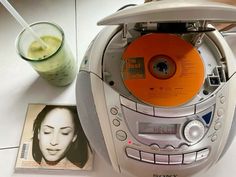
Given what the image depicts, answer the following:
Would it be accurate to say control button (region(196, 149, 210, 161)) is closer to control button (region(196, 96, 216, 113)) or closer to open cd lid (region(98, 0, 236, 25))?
control button (region(196, 96, 216, 113))

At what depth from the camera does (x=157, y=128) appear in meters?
0.44

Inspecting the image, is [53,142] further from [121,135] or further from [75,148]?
[121,135]

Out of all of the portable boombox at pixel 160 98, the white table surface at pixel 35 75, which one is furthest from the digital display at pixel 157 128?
the white table surface at pixel 35 75

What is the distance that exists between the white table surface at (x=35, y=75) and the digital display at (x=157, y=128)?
0.46ft

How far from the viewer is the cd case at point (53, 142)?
0.55 m

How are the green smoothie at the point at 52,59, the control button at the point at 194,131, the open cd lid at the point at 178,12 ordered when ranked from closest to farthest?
the open cd lid at the point at 178,12 → the control button at the point at 194,131 → the green smoothie at the point at 52,59

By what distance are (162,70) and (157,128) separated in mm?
95

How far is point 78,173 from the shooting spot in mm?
544

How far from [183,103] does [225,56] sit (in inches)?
4.5

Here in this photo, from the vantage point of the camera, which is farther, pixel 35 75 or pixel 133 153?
pixel 35 75

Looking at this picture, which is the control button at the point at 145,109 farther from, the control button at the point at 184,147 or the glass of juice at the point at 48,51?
the glass of juice at the point at 48,51

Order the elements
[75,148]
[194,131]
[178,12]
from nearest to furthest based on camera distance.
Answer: [178,12], [194,131], [75,148]

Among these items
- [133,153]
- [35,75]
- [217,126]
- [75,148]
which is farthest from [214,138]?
[35,75]

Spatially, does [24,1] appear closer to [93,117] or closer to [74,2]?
[74,2]
